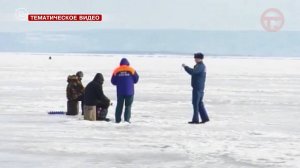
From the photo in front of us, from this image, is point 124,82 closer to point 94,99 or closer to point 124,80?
point 124,80

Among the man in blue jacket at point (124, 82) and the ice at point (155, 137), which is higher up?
the man in blue jacket at point (124, 82)

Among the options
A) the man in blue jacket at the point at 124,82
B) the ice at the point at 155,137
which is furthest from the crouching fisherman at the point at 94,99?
the man in blue jacket at the point at 124,82

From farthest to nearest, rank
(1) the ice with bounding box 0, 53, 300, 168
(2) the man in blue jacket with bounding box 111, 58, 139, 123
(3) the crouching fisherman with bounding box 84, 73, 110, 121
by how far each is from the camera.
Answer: (3) the crouching fisherman with bounding box 84, 73, 110, 121, (2) the man in blue jacket with bounding box 111, 58, 139, 123, (1) the ice with bounding box 0, 53, 300, 168

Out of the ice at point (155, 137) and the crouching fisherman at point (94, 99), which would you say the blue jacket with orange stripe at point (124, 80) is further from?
the ice at point (155, 137)

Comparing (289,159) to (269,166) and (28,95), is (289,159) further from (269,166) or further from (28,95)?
(28,95)

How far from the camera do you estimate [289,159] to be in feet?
26.9

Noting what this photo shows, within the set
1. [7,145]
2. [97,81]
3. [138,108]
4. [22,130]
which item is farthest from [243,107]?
[7,145]

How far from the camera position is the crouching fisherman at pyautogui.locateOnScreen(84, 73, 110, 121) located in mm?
12578

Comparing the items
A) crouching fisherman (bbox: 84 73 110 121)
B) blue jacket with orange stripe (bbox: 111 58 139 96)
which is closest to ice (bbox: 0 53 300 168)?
crouching fisherman (bbox: 84 73 110 121)

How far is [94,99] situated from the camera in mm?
12641

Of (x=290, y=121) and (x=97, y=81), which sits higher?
(x=97, y=81)

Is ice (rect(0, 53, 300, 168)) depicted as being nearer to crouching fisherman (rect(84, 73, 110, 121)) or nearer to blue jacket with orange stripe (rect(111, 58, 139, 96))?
crouching fisherman (rect(84, 73, 110, 121))

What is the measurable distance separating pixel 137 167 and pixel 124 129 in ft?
13.0

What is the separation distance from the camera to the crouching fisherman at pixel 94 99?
495 inches
